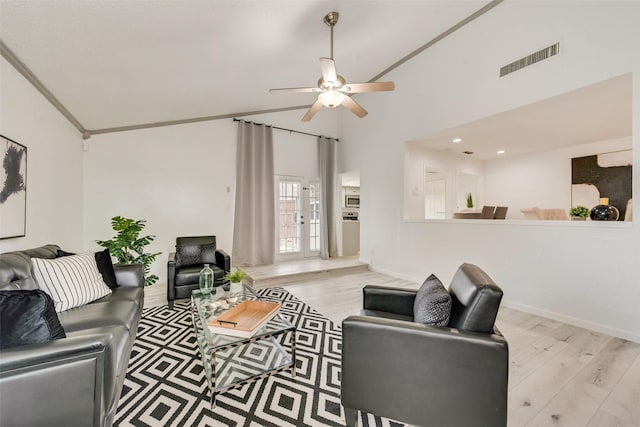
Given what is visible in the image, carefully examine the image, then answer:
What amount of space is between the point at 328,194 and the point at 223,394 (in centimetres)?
491

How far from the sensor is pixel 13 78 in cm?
230

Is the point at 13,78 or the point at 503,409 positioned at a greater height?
the point at 13,78

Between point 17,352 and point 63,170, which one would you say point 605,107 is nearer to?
point 17,352

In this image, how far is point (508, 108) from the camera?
330cm

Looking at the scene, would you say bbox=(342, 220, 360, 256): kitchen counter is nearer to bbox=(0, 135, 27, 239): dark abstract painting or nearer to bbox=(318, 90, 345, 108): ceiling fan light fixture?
bbox=(318, 90, 345, 108): ceiling fan light fixture

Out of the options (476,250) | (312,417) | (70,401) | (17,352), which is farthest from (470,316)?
(476,250)

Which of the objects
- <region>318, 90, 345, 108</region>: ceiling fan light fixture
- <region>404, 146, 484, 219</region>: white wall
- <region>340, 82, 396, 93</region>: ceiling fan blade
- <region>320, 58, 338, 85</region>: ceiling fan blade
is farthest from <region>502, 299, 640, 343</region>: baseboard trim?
<region>320, 58, 338, 85</region>: ceiling fan blade

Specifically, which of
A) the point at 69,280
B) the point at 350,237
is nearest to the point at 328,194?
the point at 350,237

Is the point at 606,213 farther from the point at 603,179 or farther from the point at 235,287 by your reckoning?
the point at 235,287

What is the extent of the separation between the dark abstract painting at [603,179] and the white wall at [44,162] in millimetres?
7957

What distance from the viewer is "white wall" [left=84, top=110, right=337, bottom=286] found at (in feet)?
14.0

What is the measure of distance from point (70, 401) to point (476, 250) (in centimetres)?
426

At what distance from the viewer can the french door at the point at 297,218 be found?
5941 millimetres

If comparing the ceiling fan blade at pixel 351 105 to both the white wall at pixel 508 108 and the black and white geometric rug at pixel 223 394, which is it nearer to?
the white wall at pixel 508 108
